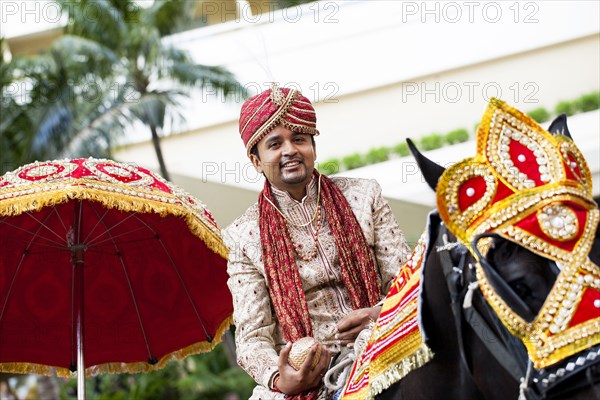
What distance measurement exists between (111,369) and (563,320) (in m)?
4.55

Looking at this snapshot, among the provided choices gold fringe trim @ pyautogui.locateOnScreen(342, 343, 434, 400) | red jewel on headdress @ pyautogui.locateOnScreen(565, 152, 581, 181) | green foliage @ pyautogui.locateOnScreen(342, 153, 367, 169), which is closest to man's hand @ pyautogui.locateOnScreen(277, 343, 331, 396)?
gold fringe trim @ pyautogui.locateOnScreen(342, 343, 434, 400)

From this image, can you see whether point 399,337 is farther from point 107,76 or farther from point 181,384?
point 107,76

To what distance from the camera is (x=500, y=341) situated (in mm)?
2820

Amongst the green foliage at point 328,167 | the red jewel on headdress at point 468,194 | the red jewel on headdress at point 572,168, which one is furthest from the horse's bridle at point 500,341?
the green foliage at point 328,167

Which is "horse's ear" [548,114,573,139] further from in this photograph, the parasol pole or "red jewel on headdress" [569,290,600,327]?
the parasol pole

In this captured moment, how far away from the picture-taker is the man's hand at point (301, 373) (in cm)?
381

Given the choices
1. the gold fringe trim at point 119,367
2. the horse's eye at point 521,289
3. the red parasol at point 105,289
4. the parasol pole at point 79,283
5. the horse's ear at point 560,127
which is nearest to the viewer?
the horse's eye at point 521,289

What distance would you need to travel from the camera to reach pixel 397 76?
20844mm

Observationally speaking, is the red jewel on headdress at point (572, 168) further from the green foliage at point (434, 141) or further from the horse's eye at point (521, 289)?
the green foliage at point (434, 141)

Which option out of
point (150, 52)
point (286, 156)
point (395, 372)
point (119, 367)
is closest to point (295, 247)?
point (286, 156)

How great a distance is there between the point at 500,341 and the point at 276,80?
16.3 meters

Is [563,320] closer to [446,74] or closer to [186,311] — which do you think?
[186,311]

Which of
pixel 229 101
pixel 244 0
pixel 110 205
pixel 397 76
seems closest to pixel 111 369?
pixel 110 205

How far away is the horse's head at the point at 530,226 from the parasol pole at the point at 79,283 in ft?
11.5
